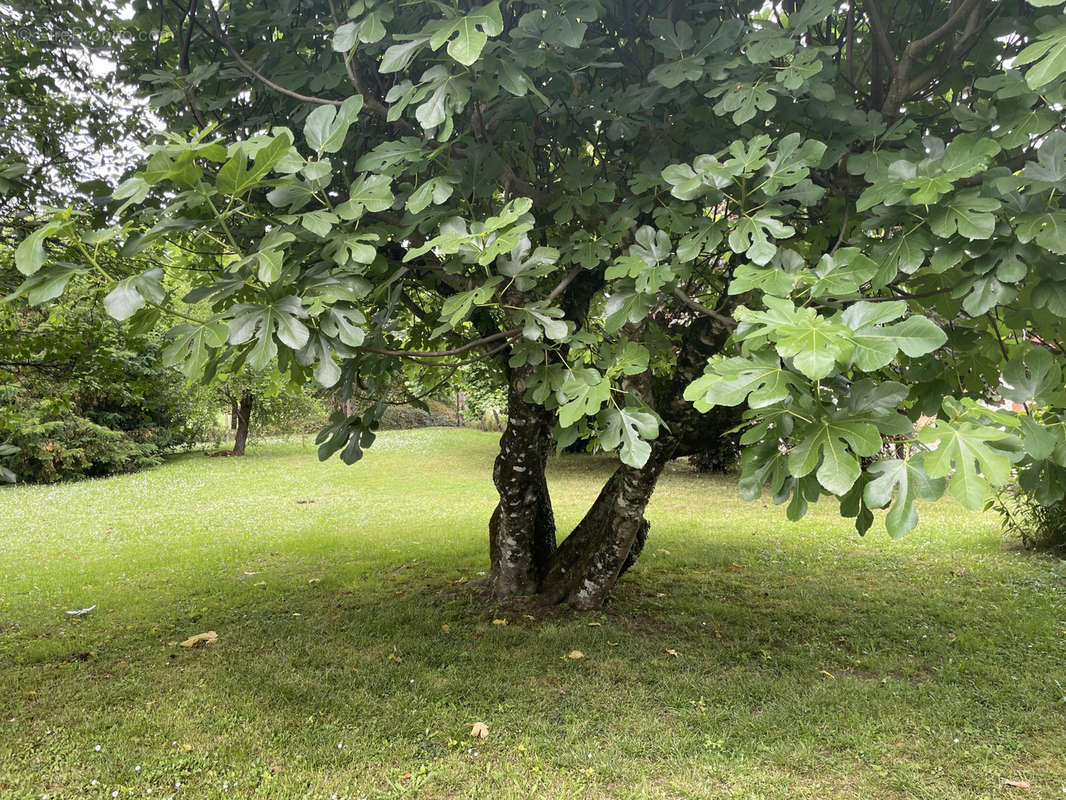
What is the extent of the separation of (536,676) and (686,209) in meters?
3.00

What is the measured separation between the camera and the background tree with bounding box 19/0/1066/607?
1845 millimetres

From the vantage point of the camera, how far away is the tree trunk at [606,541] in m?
4.55

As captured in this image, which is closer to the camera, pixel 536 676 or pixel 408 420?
pixel 536 676

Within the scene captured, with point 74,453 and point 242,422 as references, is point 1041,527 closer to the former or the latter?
point 74,453

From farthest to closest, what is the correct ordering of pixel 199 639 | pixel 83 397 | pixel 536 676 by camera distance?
pixel 83 397, pixel 199 639, pixel 536 676

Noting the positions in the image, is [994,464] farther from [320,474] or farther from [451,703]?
[320,474]

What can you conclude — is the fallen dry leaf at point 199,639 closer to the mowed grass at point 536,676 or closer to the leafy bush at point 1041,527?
the mowed grass at point 536,676

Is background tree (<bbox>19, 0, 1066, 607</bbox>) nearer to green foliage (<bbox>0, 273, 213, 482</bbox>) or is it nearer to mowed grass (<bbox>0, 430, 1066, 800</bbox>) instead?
green foliage (<bbox>0, 273, 213, 482</bbox>)

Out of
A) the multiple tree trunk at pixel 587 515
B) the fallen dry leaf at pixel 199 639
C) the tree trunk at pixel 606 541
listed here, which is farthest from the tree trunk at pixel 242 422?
the tree trunk at pixel 606 541

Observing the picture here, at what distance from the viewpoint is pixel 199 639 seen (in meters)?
4.72

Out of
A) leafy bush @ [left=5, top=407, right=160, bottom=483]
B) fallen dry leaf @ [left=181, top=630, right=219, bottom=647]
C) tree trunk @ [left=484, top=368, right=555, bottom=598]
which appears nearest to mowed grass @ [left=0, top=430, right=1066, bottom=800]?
fallen dry leaf @ [left=181, top=630, right=219, bottom=647]

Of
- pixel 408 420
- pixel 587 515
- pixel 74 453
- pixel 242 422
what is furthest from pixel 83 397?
Answer: pixel 587 515

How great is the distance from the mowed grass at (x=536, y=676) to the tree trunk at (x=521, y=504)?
39cm

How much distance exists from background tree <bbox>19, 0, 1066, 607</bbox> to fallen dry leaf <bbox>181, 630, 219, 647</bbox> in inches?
96.6
